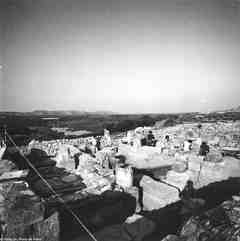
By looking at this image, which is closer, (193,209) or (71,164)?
(193,209)

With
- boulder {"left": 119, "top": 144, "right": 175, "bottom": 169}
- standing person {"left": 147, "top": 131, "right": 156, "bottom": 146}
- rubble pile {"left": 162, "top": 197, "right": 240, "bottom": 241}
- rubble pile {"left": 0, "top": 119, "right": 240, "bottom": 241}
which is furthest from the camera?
standing person {"left": 147, "top": 131, "right": 156, "bottom": 146}

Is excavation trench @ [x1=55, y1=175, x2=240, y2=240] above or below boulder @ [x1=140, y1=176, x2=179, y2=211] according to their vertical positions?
below

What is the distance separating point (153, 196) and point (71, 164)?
22.0ft

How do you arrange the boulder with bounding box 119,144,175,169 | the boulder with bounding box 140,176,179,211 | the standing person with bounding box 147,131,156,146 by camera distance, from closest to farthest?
1. the boulder with bounding box 140,176,179,211
2. the boulder with bounding box 119,144,175,169
3. the standing person with bounding box 147,131,156,146

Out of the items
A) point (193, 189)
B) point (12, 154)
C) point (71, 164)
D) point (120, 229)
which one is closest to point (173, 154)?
point (193, 189)

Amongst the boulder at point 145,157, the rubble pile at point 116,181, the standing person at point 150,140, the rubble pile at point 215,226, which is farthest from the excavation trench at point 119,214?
the standing person at point 150,140

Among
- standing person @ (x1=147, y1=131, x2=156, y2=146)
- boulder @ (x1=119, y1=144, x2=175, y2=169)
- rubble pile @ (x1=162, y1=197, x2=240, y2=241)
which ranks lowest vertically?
boulder @ (x1=119, y1=144, x2=175, y2=169)

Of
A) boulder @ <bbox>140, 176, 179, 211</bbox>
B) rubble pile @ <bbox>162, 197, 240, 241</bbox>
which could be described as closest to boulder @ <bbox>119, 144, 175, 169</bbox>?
boulder @ <bbox>140, 176, 179, 211</bbox>

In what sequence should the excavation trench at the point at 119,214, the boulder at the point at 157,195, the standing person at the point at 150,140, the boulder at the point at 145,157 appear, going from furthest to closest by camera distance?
the standing person at the point at 150,140, the boulder at the point at 145,157, the boulder at the point at 157,195, the excavation trench at the point at 119,214

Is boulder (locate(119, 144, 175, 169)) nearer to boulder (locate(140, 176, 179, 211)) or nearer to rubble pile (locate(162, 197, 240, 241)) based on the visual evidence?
boulder (locate(140, 176, 179, 211))

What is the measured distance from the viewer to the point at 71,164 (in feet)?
40.9

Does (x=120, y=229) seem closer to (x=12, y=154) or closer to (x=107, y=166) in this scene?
(x=107, y=166)

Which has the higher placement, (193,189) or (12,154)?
(12,154)

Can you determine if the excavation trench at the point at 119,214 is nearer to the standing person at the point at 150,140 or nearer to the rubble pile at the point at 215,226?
the rubble pile at the point at 215,226
